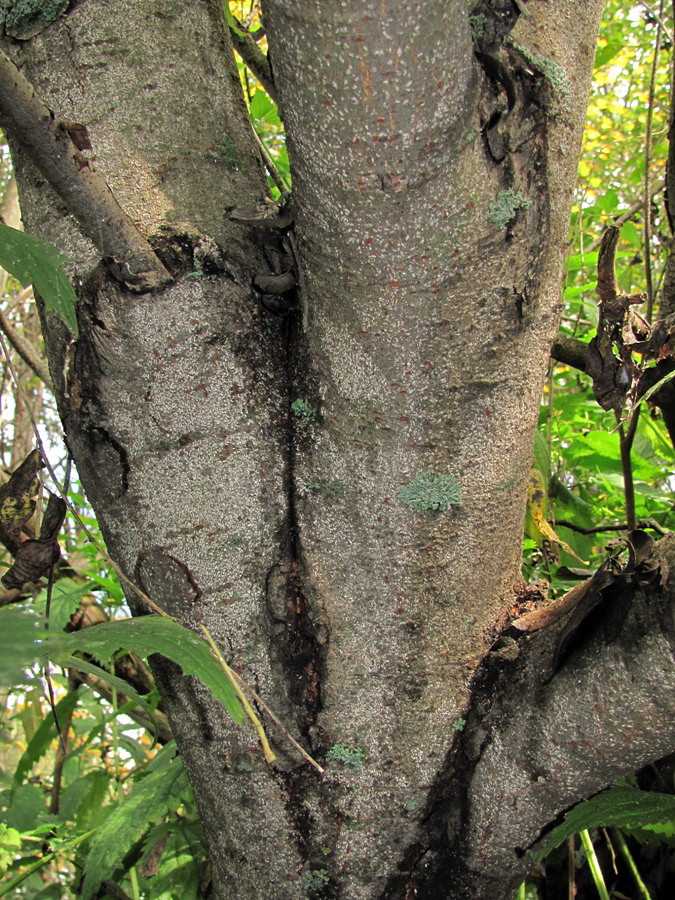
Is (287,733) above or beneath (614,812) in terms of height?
above

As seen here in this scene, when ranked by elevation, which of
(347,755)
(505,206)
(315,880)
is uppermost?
(505,206)

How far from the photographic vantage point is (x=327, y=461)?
886 millimetres

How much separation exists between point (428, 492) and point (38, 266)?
46cm

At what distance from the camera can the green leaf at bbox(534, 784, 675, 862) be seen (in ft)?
2.83

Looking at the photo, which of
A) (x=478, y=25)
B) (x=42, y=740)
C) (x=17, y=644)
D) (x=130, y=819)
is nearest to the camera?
(x=17, y=644)

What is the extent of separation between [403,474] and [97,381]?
0.36 metres

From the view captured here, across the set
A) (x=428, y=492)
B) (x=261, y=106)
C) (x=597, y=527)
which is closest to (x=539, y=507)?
(x=597, y=527)

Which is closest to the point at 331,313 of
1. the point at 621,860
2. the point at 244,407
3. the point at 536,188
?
the point at 244,407

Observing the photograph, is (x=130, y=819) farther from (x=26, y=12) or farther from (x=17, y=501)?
(x=26, y=12)

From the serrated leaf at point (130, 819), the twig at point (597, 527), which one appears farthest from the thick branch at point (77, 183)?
the twig at point (597, 527)

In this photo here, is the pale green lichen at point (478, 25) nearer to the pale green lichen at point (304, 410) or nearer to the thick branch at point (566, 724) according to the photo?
the pale green lichen at point (304, 410)

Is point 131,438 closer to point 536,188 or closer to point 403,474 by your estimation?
point 403,474

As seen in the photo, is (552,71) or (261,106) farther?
(261,106)

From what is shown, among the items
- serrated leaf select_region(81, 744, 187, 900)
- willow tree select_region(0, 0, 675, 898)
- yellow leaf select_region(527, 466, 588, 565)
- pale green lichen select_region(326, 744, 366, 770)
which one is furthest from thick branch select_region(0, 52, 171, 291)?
serrated leaf select_region(81, 744, 187, 900)
